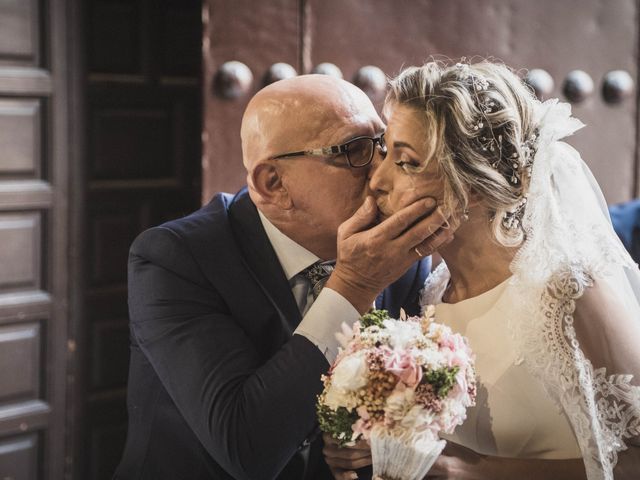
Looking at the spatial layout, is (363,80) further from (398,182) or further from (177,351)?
(177,351)

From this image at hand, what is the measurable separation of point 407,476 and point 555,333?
1.55 feet

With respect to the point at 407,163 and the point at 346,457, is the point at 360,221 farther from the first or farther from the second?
the point at 346,457

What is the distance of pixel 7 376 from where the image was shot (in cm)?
324

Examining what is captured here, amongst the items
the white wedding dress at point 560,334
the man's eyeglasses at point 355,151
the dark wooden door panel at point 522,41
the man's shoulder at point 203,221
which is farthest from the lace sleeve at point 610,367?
the dark wooden door panel at point 522,41

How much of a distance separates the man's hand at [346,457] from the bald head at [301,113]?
0.72 metres

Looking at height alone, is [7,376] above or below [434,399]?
below

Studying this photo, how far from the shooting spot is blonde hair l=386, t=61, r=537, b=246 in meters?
1.83

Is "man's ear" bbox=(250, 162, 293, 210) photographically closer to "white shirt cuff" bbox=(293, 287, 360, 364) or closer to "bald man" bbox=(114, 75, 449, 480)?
"bald man" bbox=(114, 75, 449, 480)

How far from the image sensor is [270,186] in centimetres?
209

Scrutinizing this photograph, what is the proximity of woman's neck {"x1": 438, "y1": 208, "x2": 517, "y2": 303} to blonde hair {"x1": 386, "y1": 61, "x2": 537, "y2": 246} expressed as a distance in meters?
0.03

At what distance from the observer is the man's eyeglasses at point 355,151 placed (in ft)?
6.62

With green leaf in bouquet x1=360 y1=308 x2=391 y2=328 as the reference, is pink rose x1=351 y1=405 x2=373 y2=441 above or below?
below

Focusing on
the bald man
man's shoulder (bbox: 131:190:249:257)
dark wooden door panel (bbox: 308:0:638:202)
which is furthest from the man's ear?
dark wooden door panel (bbox: 308:0:638:202)

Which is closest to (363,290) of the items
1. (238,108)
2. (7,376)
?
(238,108)
